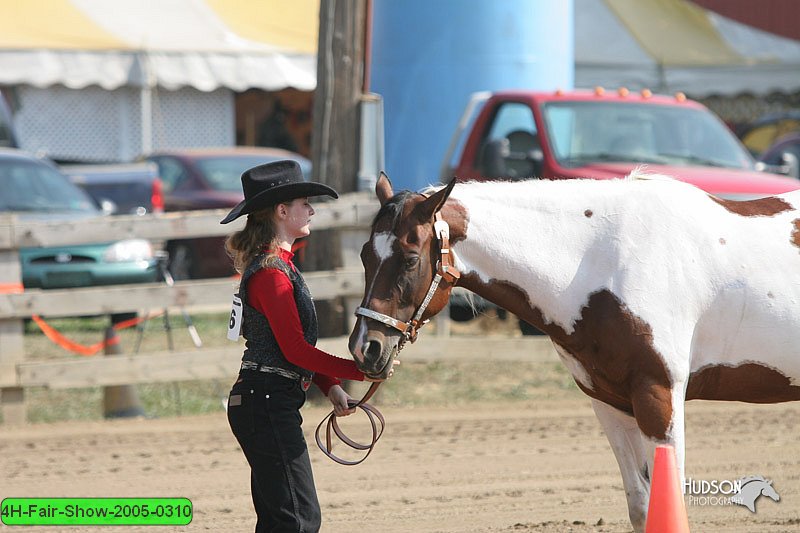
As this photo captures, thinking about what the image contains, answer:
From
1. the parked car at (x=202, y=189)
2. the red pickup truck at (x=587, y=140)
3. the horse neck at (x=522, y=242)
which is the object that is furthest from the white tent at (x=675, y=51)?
the horse neck at (x=522, y=242)

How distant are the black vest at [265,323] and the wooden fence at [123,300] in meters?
4.63

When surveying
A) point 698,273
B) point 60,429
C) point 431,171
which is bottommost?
point 60,429

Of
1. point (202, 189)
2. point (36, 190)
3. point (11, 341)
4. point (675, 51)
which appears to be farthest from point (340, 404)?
point (675, 51)

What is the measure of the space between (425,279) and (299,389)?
0.64 meters

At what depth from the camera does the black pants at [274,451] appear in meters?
4.32

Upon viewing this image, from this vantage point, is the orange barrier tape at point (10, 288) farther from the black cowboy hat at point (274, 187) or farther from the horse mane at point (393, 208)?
the horse mane at point (393, 208)

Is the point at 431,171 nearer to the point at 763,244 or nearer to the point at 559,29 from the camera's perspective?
the point at 559,29

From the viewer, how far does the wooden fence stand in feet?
28.5

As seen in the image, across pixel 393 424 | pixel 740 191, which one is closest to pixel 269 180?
pixel 393 424

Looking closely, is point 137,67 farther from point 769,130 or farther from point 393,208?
point 393,208

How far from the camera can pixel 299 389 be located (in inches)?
177

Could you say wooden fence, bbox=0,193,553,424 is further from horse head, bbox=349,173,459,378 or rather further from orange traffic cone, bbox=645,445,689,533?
orange traffic cone, bbox=645,445,689,533

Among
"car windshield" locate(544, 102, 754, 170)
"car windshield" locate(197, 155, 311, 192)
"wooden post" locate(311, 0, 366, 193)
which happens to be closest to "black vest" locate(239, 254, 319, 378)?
"wooden post" locate(311, 0, 366, 193)

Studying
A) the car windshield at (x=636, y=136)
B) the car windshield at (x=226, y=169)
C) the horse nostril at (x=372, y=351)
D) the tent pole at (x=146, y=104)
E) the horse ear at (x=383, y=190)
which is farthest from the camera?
the tent pole at (x=146, y=104)
